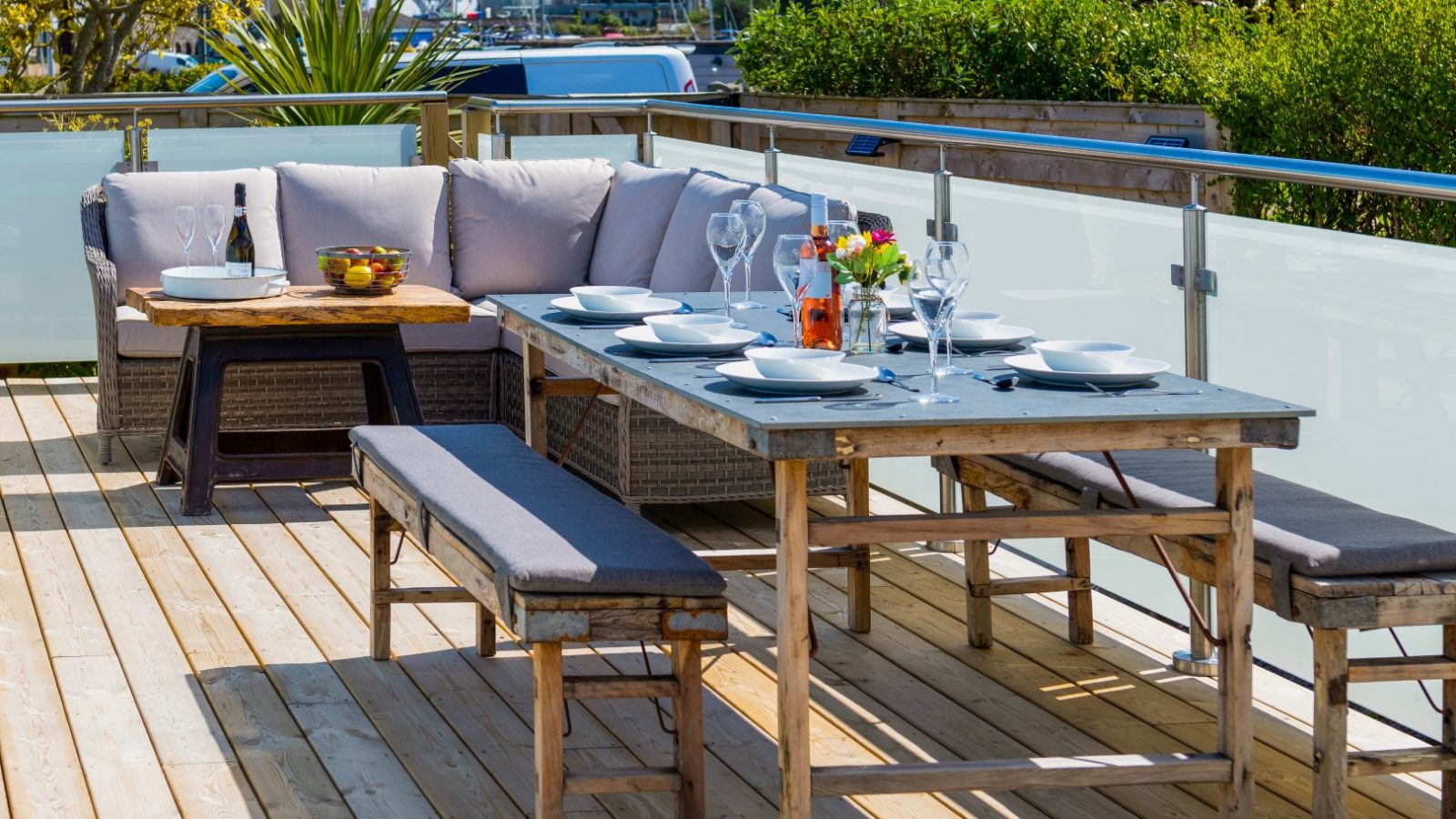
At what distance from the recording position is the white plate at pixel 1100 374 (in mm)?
2908

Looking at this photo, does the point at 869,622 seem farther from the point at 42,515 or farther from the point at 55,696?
the point at 42,515

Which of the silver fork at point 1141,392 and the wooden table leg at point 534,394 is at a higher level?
the silver fork at point 1141,392

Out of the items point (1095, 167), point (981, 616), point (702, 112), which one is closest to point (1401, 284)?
point (981, 616)

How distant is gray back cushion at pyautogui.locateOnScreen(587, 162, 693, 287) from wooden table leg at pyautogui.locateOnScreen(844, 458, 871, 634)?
210 cm

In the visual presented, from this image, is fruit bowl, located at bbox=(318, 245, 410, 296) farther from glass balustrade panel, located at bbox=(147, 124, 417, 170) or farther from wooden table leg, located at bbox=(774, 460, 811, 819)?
wooden table leg, located at bbox=(774, 460, 811, 819)

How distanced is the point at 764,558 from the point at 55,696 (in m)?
1.41

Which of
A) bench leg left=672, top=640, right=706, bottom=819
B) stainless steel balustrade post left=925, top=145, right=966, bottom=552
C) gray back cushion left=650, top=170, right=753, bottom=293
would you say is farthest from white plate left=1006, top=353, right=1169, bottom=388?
gray back cushion left=650, top=170, right=753, bottom=293

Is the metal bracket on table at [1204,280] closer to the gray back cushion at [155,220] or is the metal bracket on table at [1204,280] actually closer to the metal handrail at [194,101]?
the gray back cushion at [155,220]

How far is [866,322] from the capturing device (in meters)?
3.42

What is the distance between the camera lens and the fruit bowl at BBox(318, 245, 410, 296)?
17.3ft

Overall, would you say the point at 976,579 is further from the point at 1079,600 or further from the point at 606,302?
the point at 606,302

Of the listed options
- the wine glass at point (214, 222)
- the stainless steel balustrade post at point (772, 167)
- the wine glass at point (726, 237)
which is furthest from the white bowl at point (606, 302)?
the stainless steel balustrade post at point (772, 167)

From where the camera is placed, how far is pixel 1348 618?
2740 millimetres

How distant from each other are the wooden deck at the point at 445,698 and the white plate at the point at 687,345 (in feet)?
2.33
